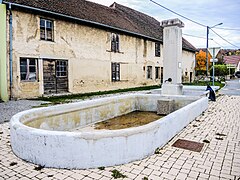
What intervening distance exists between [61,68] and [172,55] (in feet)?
25.2

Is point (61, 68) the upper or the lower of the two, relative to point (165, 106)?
upper

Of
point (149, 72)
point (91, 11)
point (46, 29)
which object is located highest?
point (91, 11)

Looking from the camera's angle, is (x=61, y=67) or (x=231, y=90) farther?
(x=231, y=90)

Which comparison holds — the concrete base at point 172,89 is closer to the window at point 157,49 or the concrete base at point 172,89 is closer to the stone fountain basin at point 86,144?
the stone fountain basin at point 86,144

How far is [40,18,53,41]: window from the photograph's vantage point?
44.4 feet

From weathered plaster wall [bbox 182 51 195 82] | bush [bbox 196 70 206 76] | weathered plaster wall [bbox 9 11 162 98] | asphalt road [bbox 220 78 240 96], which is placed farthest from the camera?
bush [bbox 196 70 206 76]

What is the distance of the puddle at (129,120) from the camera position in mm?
7680

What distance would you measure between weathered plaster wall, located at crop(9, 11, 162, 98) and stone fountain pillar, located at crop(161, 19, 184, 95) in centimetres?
703

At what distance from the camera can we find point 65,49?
1488 centimetres

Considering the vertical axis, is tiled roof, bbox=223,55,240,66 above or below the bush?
above

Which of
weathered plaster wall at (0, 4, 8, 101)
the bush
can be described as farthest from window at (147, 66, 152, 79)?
the bush

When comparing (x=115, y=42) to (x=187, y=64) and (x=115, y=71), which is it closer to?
(x=115, y=71)

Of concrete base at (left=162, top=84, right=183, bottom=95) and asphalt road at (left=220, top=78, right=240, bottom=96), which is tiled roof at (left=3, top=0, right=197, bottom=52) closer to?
concrete base at (left=162, top=84, right=183, bottom=95)

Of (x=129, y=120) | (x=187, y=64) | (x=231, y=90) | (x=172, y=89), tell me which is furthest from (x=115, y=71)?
(x=187, y=64)
